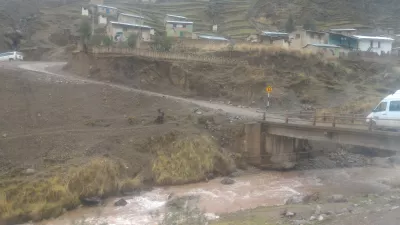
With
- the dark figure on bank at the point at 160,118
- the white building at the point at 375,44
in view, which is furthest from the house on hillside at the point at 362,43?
the dark figure on bank at the point at 160,118

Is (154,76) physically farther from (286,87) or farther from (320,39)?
(320,39)

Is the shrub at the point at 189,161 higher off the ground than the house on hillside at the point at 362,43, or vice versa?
the house on hillside at the point at 362,43

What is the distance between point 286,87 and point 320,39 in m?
22.3

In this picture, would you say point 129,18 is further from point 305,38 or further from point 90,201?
point 90,201

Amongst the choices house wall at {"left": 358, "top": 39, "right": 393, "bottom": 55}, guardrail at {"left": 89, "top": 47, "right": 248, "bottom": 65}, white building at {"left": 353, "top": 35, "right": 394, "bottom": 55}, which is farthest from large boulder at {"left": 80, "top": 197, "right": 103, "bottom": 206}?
house wall at {"left": 358, "top": 39, "right": 393, "bottom": 55}

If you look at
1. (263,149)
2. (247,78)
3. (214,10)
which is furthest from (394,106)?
(214,10)

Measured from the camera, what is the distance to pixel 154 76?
43156mm

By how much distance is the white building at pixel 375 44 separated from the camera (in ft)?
220

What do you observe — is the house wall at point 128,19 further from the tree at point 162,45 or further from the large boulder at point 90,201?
the large boulder at point 90,201

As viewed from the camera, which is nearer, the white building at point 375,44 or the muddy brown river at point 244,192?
the muddy brown river at point 244,192

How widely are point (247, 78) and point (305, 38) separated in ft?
72.2

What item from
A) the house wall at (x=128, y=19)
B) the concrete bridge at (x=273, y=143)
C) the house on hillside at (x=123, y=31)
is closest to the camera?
the concrete bridge at (x=273, y=143)

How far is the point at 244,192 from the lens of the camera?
90.0 ft

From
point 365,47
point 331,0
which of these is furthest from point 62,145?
point 331,0
